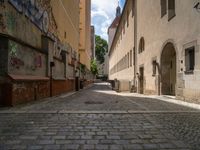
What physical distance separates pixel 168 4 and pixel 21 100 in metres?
10.1

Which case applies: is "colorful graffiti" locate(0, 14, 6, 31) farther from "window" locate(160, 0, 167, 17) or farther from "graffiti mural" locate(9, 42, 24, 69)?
"window" locate(160, 0, 167, 17)

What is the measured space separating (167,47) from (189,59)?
14.4 ft

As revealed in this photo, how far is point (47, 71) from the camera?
58.3 ft

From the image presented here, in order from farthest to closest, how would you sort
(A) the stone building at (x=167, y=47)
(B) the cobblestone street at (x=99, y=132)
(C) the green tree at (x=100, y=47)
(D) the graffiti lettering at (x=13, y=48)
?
(C) the green tree at (x=100, y=47) < (A) the stone building at (x=167, y=47) < (D) the graffiti lettering at (x=13, y=48) < (B) the cobblestone street at (x=99, y=132)

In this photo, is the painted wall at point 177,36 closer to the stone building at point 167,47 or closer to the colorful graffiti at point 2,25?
the stone building at point 167,47

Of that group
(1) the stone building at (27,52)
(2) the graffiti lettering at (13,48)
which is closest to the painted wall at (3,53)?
(1) the stone building at (27,52)

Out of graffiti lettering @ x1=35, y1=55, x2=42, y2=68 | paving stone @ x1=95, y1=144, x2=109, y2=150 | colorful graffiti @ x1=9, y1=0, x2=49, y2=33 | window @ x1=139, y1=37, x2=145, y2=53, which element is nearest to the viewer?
paving stone @ x1=95, y1=144, x2=109, y2=150

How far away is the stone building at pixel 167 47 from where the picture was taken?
13.5m

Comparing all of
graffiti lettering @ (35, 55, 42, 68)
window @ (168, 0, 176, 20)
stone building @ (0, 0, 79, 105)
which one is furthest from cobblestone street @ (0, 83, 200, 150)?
window @ (168, 0, 176, 20)

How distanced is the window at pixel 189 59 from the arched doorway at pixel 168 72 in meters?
4.48

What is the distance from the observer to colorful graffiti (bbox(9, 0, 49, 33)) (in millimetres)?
13191

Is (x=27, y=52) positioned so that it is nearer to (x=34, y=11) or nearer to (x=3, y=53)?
(x=3, y=53)

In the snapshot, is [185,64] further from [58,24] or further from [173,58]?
[58,24]

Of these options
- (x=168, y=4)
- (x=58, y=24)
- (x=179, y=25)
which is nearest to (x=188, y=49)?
(x=179, y=25)
